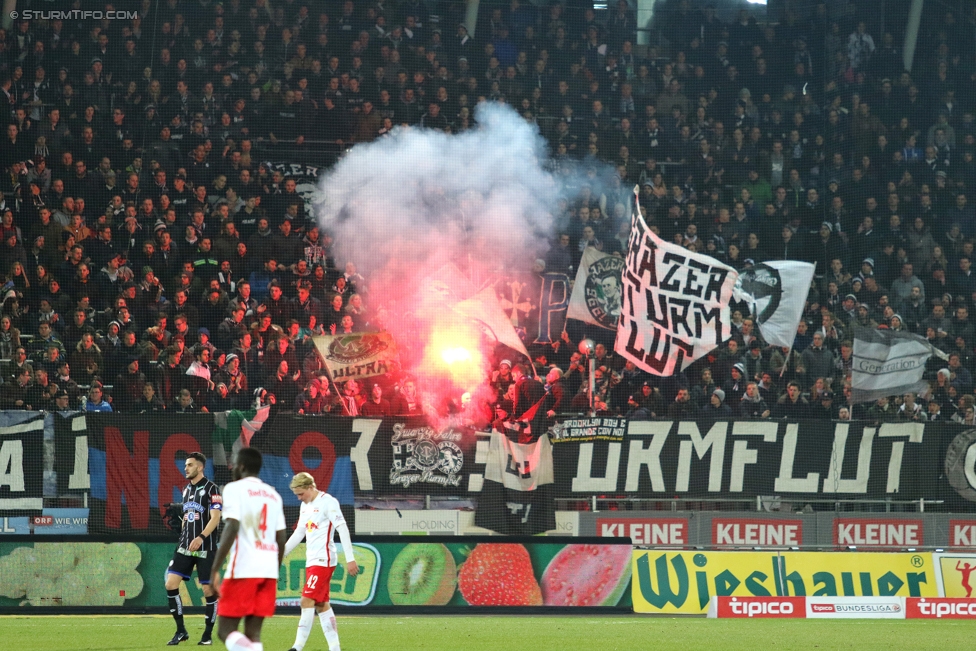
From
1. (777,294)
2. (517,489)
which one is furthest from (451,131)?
(517,489)

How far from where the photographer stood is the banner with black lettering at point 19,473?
14750 millimetres

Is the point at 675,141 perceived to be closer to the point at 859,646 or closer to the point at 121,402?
the point at 121,402

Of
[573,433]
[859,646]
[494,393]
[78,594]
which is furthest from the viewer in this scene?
[494,393]

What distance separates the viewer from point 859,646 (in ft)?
35.6

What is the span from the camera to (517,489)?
15.7m

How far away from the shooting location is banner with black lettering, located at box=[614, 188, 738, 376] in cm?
1848

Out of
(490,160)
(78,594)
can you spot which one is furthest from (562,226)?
(78,594)

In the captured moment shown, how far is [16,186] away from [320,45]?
593 cm

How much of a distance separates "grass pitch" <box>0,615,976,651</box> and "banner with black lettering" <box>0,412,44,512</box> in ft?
5.83

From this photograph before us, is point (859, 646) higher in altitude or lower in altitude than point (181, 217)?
lower

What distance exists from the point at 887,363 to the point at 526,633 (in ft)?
30.4

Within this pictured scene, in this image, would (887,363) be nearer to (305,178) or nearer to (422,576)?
(422,576)

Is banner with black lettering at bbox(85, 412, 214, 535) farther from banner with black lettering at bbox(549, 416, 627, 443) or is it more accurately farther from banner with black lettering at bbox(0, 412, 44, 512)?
banner with black lettering at bbox(549, 416, 627, 443)

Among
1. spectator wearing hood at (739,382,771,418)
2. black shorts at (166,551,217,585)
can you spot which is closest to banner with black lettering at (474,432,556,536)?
spectator wearing hood at (739,382,771,418)
